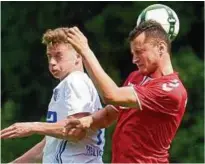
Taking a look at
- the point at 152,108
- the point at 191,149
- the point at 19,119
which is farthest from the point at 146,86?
the point at 19,119

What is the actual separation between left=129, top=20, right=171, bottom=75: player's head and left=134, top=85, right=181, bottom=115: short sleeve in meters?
0.10

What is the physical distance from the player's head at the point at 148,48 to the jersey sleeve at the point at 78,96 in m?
0.54

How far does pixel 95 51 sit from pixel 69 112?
5.12 metres

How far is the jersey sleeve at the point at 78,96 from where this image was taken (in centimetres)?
538

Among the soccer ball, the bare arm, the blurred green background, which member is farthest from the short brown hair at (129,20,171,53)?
the blurred green background

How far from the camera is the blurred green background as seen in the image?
389 inches

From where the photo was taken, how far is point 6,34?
10953mm

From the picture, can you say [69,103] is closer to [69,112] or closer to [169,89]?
[69,112]

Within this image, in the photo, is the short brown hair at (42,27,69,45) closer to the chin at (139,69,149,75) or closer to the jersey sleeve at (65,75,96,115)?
the jersey sleeve at (65,75,96,115)

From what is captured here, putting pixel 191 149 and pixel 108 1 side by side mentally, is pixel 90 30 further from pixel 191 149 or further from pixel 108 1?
pixel 191 149

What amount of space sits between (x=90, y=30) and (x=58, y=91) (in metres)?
4.92

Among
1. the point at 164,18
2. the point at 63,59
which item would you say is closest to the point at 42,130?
the point at 63,59

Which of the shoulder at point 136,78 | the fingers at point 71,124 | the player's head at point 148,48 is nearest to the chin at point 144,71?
the player's head at point 148,48

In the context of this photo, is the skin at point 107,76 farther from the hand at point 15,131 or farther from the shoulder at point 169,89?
the hand at point 15,131
